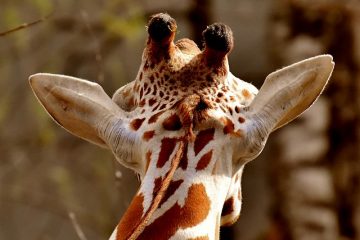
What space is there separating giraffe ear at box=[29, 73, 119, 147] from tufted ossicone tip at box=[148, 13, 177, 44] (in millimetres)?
251

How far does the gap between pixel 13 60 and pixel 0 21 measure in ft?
1.30

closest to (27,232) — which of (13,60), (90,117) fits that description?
(13,60)

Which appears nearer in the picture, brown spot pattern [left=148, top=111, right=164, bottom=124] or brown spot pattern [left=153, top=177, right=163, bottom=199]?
brown spot pattern [left=153, top=177, right=163, bottom=199]

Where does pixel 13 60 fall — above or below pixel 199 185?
below

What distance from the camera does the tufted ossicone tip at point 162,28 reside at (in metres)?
3.41

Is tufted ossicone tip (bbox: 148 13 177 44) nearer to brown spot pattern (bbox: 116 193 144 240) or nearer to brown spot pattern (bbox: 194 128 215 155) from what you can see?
brown spot pattern (bbox: 194 128 215 155)

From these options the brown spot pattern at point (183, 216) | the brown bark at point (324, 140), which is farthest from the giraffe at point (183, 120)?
the brown bark at point (324, 140)

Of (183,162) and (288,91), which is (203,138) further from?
(288,91)

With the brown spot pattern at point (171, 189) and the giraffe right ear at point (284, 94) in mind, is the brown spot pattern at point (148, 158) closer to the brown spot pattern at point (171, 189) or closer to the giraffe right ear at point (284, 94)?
the brown spot pattern at point (171, 189)

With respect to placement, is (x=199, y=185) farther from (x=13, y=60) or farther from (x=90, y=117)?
(x=13, y=60)

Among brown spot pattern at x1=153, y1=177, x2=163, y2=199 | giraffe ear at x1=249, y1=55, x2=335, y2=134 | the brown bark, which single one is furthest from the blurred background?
brown spot pattern at x1=153, y1=177, x2=163, y2=199

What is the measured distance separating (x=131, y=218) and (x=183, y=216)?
135 mm

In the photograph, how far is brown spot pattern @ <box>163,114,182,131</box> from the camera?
338cm

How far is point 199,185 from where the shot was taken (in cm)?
332
